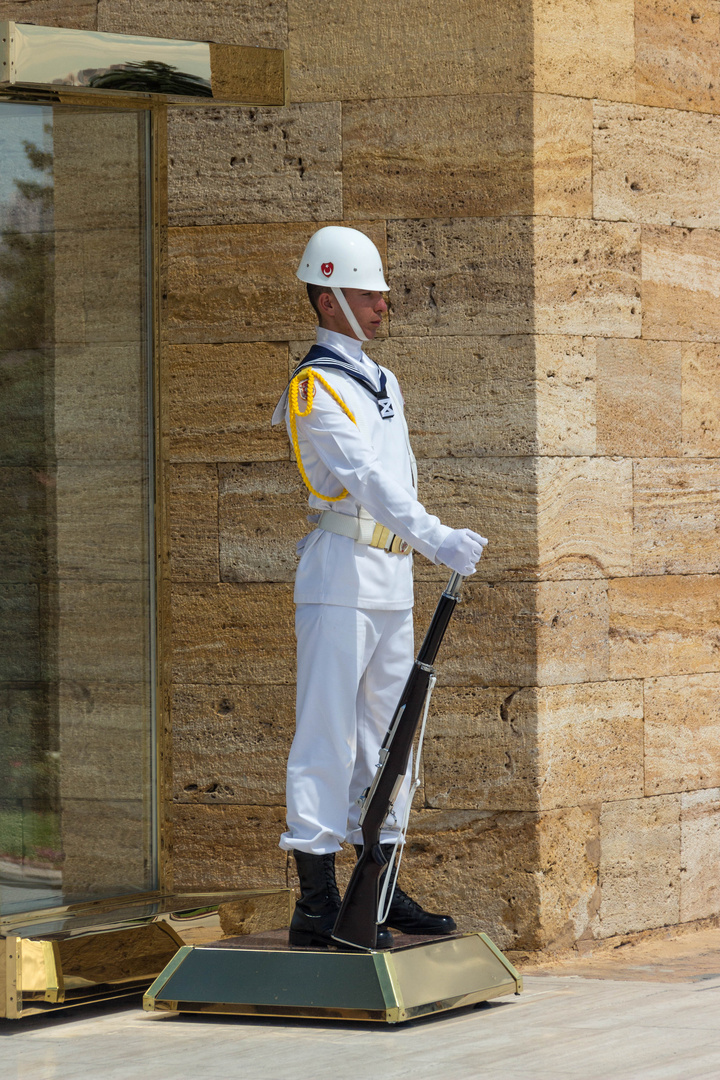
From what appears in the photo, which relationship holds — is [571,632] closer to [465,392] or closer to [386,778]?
[465,392]

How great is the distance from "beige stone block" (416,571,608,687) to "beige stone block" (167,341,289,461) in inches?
30.7

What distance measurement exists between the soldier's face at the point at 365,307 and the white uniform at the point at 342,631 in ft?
0.35

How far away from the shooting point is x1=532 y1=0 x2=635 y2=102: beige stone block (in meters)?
5.66

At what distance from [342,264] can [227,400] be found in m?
1.34

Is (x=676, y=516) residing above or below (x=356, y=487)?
below

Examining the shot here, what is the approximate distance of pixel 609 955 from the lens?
5734 millimetres

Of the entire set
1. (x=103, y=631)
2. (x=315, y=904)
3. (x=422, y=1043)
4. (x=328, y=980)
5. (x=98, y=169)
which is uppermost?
(x=98, y=169)

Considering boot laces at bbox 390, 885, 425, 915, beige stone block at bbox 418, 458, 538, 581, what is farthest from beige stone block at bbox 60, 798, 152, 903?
beige stone block at bbox 418, 458, 538, 581

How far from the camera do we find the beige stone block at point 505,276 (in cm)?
565

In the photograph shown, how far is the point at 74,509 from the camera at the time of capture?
4.95 m

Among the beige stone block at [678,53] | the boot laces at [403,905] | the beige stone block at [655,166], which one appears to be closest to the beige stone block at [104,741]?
the boot laces at [403,905]

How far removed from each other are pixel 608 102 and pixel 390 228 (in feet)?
2.86

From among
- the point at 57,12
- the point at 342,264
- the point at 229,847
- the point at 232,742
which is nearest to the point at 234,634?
the point at 232,742

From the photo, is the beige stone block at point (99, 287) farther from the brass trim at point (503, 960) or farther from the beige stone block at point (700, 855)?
the beige stone block at point (700, 855)
